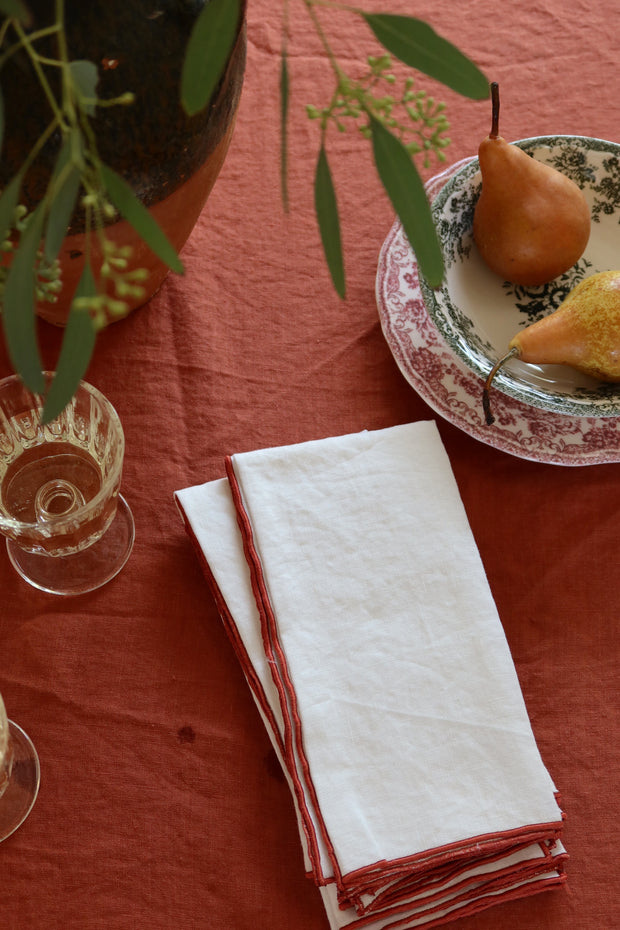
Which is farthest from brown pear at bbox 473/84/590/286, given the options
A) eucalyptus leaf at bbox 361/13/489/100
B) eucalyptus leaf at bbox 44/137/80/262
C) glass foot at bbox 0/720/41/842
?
glass foot at bbox 0/720/41/842

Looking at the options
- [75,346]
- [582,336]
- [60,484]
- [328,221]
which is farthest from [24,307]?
[582,336]

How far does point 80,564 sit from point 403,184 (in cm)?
39

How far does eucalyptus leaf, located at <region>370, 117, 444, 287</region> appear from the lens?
0.38 m

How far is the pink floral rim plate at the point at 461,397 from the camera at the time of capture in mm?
672

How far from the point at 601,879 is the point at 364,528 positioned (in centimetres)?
27

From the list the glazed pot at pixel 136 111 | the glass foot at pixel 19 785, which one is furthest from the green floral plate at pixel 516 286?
the glass foot at pixel 19 785

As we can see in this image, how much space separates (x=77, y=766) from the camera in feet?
1.96

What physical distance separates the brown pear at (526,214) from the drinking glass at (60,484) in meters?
0.32

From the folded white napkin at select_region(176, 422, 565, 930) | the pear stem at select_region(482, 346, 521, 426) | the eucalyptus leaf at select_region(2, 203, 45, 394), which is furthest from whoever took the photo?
the pear stem at select_region(482, 346, 521, 426)

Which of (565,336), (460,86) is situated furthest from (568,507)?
(460,86)

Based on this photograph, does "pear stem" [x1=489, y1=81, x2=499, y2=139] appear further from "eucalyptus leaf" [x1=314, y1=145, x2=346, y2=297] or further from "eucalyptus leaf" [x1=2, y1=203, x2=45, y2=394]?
"eucalyptus leaf" [x1=2, y1=203, x2=45, y2=394]

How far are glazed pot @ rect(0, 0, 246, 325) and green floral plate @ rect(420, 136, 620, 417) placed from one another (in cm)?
20

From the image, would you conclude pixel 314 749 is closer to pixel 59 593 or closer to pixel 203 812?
pixel 203 812

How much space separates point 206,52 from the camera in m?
0.38
